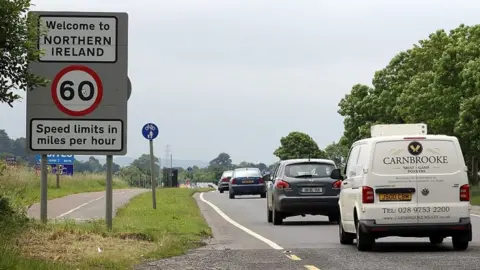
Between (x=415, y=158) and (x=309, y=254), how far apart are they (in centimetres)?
234

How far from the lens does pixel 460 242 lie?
15953mm

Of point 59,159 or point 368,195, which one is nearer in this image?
point 368,195

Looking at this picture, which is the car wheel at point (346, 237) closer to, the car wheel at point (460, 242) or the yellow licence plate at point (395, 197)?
the yellow licence plate at point (395, 197)

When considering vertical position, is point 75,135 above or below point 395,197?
above

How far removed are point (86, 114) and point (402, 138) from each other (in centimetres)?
539

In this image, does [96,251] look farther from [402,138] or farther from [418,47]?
[418,47]

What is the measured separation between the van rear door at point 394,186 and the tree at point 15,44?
20.0ft

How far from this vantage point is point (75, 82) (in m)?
17.0

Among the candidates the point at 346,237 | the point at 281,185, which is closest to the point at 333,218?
the point at 281,185

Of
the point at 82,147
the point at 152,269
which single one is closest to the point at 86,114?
the point at 82,147

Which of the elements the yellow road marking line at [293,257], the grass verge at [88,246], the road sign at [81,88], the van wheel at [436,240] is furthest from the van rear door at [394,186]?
the road sign at [81,88]

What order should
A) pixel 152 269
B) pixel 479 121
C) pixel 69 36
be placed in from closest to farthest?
pixel 152 269
pixel 69 36
pixel 479 121

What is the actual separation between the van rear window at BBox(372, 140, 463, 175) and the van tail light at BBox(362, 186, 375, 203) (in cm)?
30

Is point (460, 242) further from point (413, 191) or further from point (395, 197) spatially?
point (395, 197)
